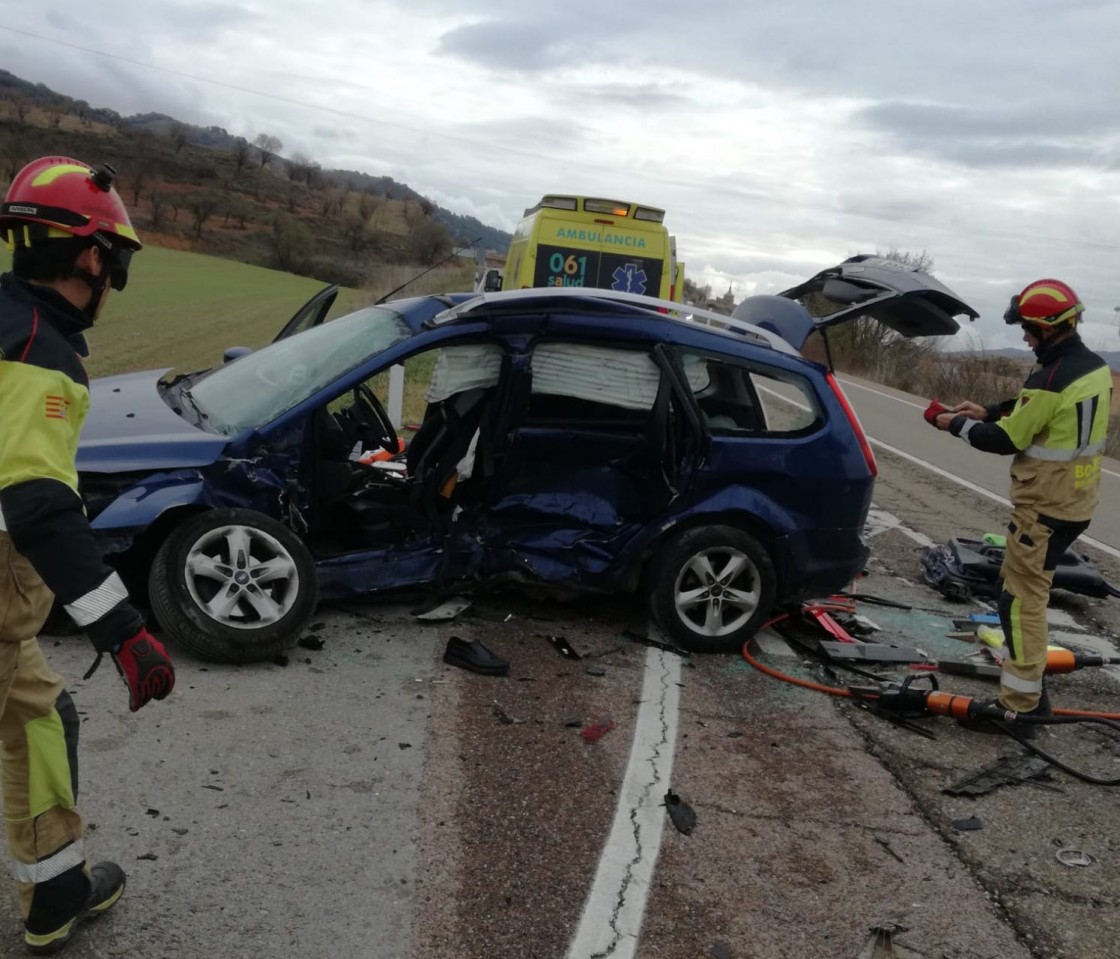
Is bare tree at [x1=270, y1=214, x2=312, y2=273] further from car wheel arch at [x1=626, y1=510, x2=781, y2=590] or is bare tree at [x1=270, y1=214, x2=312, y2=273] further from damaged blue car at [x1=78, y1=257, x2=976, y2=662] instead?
car wheel arch at [x1=626, y1=510, x2=781, y2=590]

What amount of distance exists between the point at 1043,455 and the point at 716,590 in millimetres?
1684

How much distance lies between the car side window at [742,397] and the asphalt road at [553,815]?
1.28 meters

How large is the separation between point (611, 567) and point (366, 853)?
2.41m

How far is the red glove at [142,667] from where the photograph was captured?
2.52m

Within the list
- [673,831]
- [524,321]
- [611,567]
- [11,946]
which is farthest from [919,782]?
[11,946]

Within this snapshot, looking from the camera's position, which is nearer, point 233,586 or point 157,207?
point 233,586

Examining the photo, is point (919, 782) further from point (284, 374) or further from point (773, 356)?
point (284, 374)

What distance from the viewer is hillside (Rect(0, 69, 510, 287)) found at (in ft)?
317

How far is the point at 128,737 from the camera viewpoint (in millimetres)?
3857

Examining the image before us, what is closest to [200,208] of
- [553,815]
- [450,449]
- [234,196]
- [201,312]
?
[234,196]

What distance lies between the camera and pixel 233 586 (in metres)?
4.57

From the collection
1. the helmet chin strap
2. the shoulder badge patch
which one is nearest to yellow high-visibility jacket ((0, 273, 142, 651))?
the shoulder badge patch

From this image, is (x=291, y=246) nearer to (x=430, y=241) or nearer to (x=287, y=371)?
(x=430, y=241)

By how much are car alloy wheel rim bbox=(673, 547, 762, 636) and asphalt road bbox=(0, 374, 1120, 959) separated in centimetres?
22
